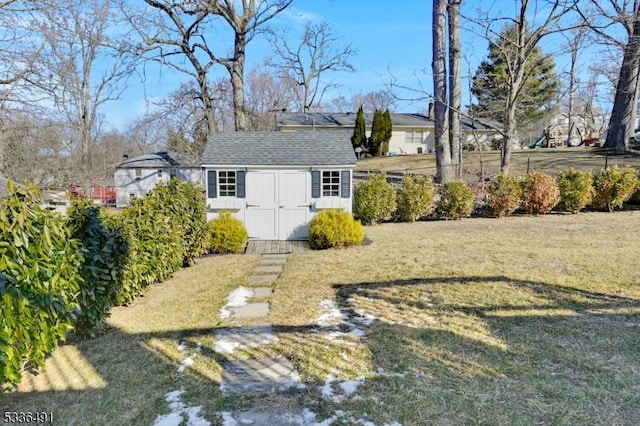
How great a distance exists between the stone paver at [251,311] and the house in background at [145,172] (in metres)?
21.3

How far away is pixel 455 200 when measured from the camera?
12.8m

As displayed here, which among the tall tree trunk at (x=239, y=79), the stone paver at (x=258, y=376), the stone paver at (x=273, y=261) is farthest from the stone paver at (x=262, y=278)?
the tall tree trunk at (x=239, y=79)

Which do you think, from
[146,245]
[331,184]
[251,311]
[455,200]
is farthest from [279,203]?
[455,200]

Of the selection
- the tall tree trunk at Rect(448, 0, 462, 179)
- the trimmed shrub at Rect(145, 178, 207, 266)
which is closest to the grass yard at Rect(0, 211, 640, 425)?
the trimmed shrub at Rect(145, 178, 207, 266)

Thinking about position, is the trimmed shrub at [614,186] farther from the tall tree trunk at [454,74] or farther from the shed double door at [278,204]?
the shed double door at [278,204]

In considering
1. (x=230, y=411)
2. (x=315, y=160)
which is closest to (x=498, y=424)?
(x=230, y=411)

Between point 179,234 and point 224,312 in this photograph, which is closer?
point 224,312

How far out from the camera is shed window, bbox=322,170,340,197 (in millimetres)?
10461

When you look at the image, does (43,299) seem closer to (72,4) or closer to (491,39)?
(72,4)

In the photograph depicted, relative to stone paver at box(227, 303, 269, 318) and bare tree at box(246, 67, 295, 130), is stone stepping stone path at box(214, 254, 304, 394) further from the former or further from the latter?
bare tree at box(246, 67, 295, 130)

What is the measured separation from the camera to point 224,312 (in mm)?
5223

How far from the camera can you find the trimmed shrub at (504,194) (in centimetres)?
1260

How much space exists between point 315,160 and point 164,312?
6188mm

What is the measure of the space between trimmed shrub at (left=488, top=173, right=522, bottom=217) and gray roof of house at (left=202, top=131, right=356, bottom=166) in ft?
17.3
